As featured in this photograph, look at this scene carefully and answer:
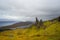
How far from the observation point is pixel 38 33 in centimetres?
210

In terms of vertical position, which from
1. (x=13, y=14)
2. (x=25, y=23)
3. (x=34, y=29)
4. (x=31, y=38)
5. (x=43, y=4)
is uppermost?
(x=43, y=4)

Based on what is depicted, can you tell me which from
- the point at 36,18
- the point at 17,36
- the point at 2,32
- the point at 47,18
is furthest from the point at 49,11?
the point at 2,32

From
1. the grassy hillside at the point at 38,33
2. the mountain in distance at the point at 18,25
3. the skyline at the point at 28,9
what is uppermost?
the skyline at the point at 28,9

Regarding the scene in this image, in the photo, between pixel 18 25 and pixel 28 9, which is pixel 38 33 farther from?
pixel 28 9

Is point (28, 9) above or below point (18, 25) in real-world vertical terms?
above

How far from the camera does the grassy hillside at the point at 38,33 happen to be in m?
2.04

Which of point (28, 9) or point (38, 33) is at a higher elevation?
point (28, 9)

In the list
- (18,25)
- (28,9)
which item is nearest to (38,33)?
(18,25)

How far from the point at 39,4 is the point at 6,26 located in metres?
0.81

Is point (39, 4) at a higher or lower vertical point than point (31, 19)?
higher

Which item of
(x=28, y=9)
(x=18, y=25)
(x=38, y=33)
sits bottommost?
(x=38, y=33)

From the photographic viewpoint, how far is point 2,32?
6.68 feet

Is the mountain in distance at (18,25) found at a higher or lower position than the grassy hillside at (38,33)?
higher

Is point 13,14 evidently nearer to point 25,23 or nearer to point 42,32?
point 25,23
